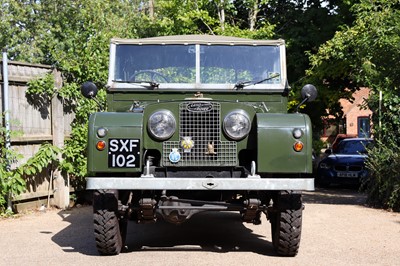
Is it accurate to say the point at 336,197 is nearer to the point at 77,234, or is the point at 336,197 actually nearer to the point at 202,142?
the point at 77,234

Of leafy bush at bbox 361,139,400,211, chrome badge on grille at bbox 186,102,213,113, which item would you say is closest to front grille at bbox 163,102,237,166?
chrome badge on grille at bbox 186,102,213,113

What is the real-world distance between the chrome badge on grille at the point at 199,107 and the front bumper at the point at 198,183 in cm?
91

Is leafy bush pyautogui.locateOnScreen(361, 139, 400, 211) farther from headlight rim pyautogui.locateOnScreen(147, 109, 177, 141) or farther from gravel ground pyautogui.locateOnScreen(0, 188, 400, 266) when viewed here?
headlight rim pyautogui.locateOnScreen(147, 109, 177, 141)

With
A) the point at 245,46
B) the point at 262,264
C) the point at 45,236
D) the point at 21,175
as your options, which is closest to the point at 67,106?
the point at 21,175

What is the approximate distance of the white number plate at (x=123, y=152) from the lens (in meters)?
6.84

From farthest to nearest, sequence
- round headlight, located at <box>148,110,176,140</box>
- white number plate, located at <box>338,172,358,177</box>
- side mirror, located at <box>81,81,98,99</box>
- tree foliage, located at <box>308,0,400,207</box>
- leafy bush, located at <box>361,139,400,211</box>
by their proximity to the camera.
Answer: white number plate, located at <box>338,172,358,177</box>, tree foliage, located at <box>308,0,400,207</box>, leafy bush, located at <box>361,139,400,211</box>, side mirror, located at <box>81,81,98,99</box>, round headlight, located at <box>148,110,176,140</box>

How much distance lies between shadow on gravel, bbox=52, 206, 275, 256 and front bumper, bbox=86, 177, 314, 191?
3.97 ft

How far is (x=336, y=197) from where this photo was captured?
48.9 ft

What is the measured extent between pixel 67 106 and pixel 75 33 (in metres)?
2.02

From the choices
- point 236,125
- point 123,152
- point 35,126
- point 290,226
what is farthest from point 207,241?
point 35,126

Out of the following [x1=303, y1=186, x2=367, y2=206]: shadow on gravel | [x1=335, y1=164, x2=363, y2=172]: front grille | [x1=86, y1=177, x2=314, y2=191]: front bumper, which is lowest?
[x1=303, y1=186, x2=367, y2=206]: shadow on gravel

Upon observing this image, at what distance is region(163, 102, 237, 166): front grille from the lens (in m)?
7.20

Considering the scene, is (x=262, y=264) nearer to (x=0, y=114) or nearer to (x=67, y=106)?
(x=0, y=114)

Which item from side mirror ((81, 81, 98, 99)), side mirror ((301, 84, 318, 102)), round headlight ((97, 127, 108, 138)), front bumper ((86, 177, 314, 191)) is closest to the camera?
front bumper ((86, 177, 314, 191))
